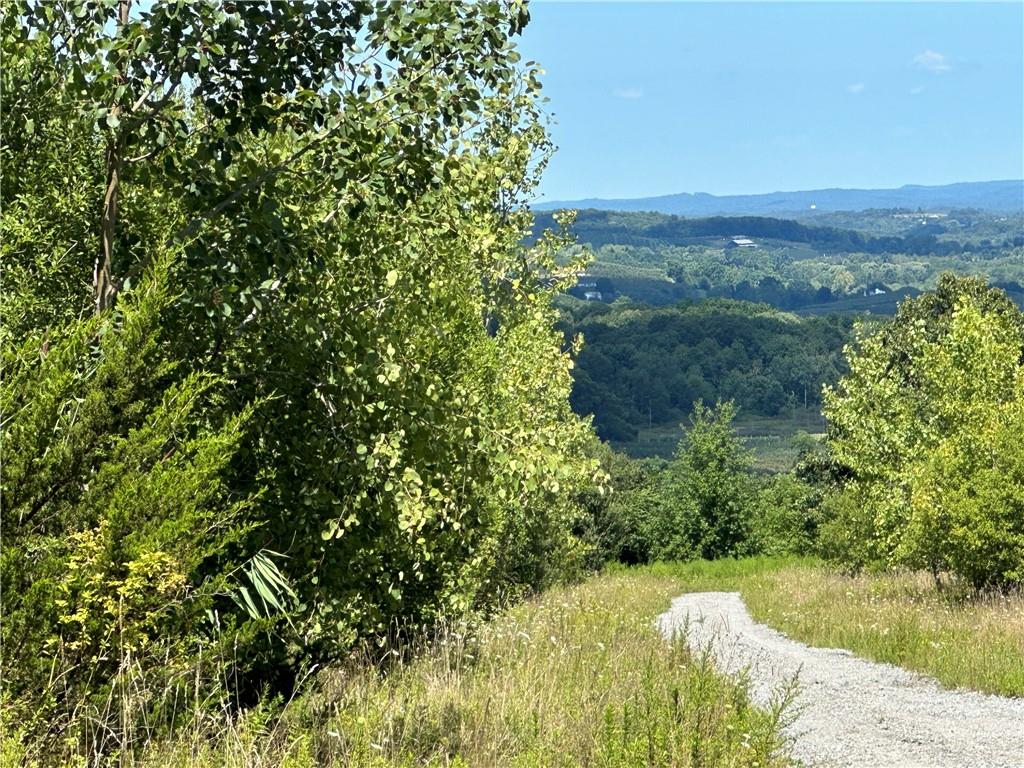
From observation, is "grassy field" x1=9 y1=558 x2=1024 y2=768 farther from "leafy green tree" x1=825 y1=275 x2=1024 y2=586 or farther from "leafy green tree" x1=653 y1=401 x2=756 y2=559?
"leafy green tree" x1=653 y1=401 x2=756 y2=559

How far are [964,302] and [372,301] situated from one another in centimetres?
2509

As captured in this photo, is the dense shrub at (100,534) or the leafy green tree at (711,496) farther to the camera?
the leafy green tree at (711,496)

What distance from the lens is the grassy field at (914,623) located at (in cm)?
1348

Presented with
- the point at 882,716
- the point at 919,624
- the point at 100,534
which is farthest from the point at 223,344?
the point at 919,624

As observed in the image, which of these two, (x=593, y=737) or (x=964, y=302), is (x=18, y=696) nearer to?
(x=593, y=737)

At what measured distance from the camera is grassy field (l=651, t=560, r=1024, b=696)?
13.5 metres

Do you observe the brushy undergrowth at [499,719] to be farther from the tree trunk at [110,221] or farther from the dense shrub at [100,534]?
the tree trunk at [110,221]

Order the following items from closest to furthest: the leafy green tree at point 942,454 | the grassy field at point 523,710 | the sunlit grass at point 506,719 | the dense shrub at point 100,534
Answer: the dense shrub at point 100,534 → the grassy field at point 523,710 → the sunlit grass at point 506,719 → the leafy green tree at point 942,454

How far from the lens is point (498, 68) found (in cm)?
683

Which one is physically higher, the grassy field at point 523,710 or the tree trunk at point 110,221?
the tree trunk at point 110,221

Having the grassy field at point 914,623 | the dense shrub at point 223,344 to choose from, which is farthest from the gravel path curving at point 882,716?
the dense shrub at point 223,344

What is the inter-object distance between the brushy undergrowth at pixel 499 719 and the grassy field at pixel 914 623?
17.9 feet

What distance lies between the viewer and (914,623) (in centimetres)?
1755

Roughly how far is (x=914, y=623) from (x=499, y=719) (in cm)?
1264
